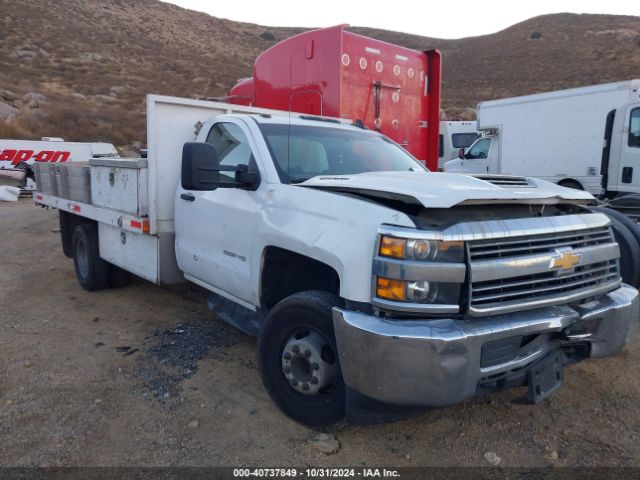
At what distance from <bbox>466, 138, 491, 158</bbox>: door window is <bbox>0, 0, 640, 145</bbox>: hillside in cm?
1856

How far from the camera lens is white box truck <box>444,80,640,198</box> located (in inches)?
422

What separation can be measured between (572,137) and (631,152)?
169cm

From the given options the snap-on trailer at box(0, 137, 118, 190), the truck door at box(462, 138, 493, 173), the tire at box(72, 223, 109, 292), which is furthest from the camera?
the snap-on trailer at box(0, 137, 118, 190)

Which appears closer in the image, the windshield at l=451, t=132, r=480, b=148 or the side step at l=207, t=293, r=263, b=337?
the side step at l=207, t=293, r=263, b=337

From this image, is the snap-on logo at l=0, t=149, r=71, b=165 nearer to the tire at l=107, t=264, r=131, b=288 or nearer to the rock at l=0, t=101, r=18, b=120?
the rock at l=0, t=101, r=18, b=120

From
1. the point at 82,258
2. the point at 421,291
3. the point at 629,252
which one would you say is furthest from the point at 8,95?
the point at 421,291

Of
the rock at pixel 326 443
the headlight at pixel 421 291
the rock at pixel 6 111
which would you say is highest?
the rock at pixel 6 111

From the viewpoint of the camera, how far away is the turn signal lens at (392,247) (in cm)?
283

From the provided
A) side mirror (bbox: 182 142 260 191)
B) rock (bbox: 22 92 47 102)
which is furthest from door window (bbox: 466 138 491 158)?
rock (bbox: 22 92 47 102)

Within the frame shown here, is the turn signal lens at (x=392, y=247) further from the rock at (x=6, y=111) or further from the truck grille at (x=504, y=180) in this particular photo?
the rock at (x=6, y=111)

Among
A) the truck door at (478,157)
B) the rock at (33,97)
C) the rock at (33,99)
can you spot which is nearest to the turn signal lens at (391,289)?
the truck door at (478,157)

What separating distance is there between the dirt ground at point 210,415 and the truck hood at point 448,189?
141 cm

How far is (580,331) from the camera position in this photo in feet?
10.8

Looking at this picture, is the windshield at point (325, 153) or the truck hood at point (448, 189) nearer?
the truck hood at point (448, 189)
